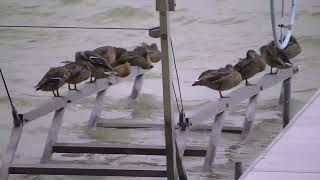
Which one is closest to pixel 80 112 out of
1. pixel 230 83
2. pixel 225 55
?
pixel 230 83

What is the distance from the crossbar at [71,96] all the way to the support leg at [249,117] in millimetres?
1046

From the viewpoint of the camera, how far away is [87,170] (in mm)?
4754

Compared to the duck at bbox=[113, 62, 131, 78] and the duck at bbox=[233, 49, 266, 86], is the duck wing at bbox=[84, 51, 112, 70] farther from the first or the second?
the duck at bbox=[233, 49, 266, 86]

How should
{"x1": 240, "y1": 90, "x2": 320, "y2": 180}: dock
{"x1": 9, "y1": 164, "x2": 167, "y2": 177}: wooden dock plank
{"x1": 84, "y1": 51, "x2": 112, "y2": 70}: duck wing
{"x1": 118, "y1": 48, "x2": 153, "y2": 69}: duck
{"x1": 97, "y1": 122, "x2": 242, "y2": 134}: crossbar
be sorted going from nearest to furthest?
{"x1": 240, "y1": 90, "x2": 320, "y2": 180}: dock
{"x1": 9, "y1": 164, "x2": 167, "y2": 177}: wooden dock plank
{"x1": 84, "y1": 51, "x2": 112, "y2": 70}: duck wing
{"x1": 118, "y1": 48, "x2": 153, "y2": 69}: duck
{"x1": 97, "y1": 122, "x2": 242, "y2": 134}: crossbar

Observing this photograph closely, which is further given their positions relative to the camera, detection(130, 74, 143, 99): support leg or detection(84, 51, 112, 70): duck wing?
detection(130, 74, 143, 99): support leg

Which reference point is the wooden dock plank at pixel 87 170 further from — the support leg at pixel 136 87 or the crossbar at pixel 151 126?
the support leg at pixel 136 87

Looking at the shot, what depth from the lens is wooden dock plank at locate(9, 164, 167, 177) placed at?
15.1 feet

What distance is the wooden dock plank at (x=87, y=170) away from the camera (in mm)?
4598

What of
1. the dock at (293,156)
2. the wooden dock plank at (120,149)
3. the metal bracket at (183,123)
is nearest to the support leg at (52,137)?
the wooden dock plank at (120,149)

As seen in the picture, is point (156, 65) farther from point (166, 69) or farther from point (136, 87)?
point (166, 69)

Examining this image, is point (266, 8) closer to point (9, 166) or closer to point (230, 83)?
point (230, 83)

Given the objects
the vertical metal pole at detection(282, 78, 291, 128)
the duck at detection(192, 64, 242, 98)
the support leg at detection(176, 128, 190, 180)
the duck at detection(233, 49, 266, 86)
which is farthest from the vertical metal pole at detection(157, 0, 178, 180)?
the vertical metal pole at detection(282, 78, 291, 128)

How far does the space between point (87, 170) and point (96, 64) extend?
1.28 meters

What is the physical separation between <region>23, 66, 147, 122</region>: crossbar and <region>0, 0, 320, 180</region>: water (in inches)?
19.5
